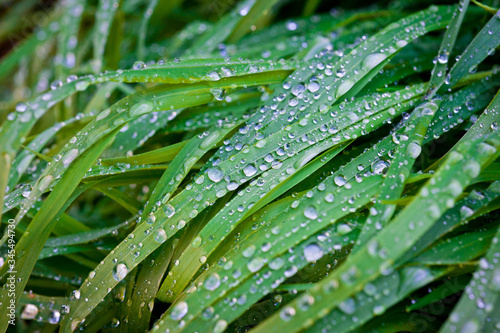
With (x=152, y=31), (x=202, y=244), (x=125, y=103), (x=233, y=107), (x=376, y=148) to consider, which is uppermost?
(x=152, y=31)

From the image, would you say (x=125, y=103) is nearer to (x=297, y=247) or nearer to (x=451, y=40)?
(x=297, y=247)

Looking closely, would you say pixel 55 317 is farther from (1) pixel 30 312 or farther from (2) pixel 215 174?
(2) pixel 215 174

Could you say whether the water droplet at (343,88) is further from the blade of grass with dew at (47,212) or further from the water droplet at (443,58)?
the blade of grass with dew at (47,212)

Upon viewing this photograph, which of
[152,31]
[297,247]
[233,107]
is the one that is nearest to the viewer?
[297,247]

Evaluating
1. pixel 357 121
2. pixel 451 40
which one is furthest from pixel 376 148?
pixel 451 40

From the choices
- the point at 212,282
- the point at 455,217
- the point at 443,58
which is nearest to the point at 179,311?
the point at 212,282

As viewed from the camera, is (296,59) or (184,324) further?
(296,59)

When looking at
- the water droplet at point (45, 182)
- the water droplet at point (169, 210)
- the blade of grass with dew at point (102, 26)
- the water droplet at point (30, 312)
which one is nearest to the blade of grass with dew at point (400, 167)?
the water droplet at point (169, 210)

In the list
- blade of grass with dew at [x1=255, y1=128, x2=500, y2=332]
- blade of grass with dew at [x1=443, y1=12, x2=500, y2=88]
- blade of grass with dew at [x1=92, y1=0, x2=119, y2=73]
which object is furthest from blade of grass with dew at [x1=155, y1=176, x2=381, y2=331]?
blade of grass with dew at [x1=92, y1=0, x2=119, y2=73]

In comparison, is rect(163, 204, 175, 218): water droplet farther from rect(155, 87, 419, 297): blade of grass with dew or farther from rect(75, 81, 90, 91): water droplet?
rect(75, 81, 90, 91): water droplet
